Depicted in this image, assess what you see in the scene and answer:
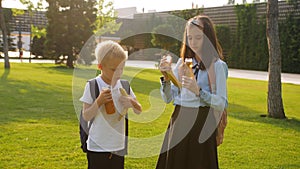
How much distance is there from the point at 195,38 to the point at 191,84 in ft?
1.25

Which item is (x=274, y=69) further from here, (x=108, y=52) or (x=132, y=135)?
(x=108, y=52)

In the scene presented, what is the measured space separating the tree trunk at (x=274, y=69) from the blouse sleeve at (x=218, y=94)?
6.56m

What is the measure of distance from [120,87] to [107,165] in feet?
1.83

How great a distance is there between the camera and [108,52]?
8.75ft

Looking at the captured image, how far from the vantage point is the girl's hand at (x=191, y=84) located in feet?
8.86

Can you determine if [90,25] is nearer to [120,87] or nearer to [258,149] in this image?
[258,149]

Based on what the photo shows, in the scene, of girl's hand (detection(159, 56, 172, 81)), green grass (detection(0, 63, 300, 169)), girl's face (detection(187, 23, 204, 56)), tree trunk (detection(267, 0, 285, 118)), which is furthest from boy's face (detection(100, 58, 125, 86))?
tree trunk (detection(267, 0, 285, 118))

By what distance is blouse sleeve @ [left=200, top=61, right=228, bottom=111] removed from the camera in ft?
9.07

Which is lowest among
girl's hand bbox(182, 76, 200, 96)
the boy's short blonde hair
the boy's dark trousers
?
the boy's dark trousers

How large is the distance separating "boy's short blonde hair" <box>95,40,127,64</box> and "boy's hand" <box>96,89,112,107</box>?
235 millimetres

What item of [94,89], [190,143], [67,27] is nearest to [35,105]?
[190,143]

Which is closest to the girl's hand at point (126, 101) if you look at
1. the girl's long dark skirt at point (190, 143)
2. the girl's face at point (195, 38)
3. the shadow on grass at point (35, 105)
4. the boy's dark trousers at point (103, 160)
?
the boy's dark trousers at point (103, 160)

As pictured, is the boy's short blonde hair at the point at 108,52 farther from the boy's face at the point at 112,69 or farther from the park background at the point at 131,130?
the park background at the point at 131,130

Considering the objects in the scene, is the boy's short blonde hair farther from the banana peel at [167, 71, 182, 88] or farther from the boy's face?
the banana peel at [167, 71, 182, 88]
